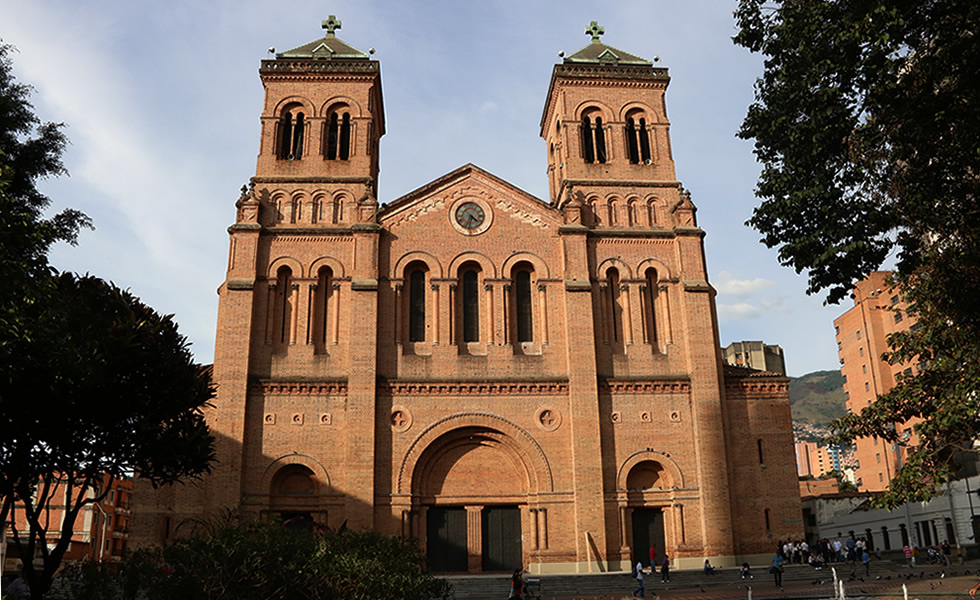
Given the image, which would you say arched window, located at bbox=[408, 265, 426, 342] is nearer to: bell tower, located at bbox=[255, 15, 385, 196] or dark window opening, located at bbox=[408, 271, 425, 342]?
dark window opening, located at bbox=[408, 271, 425, 342]

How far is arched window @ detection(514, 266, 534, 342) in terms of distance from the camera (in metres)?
31.9

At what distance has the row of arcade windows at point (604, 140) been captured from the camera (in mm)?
35781

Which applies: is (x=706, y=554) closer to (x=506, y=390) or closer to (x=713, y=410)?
(x=713, y=410)

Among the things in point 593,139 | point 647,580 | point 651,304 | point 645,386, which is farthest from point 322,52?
point 647,580

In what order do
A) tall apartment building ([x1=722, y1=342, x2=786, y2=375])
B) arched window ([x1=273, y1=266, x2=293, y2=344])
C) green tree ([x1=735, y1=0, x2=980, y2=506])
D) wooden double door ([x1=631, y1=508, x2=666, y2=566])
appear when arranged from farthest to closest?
tall apartment building ([x1=722, y1=342, x2=786, y2=375])
arched window ([x1=273, y1=266, x2=293, y2=344])
wooden double door ([x1=631, y1=508, x2=666, y2=566])
green tree ([x1=735, y1=0, x2=980, y2=506])

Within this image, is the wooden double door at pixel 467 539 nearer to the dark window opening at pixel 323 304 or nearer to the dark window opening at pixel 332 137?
the dark window opening at pixel 323 304

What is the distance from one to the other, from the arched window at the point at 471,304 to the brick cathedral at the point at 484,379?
96 millimetres

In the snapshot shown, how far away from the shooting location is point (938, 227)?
13.9 m

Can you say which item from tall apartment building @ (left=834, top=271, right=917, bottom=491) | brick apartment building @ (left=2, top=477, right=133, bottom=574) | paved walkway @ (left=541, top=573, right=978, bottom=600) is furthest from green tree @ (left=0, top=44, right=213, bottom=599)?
tall apartment building @ (left=834, top=271, right=917, bottom=491)

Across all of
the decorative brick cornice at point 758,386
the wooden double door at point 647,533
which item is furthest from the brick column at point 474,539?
the decorative brick cornice at point 758,386

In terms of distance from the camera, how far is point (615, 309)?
106 feet

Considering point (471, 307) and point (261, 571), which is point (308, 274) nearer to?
point (471, 307)

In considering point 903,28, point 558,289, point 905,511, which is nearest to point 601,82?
point 558,289

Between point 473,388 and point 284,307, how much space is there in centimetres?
829
